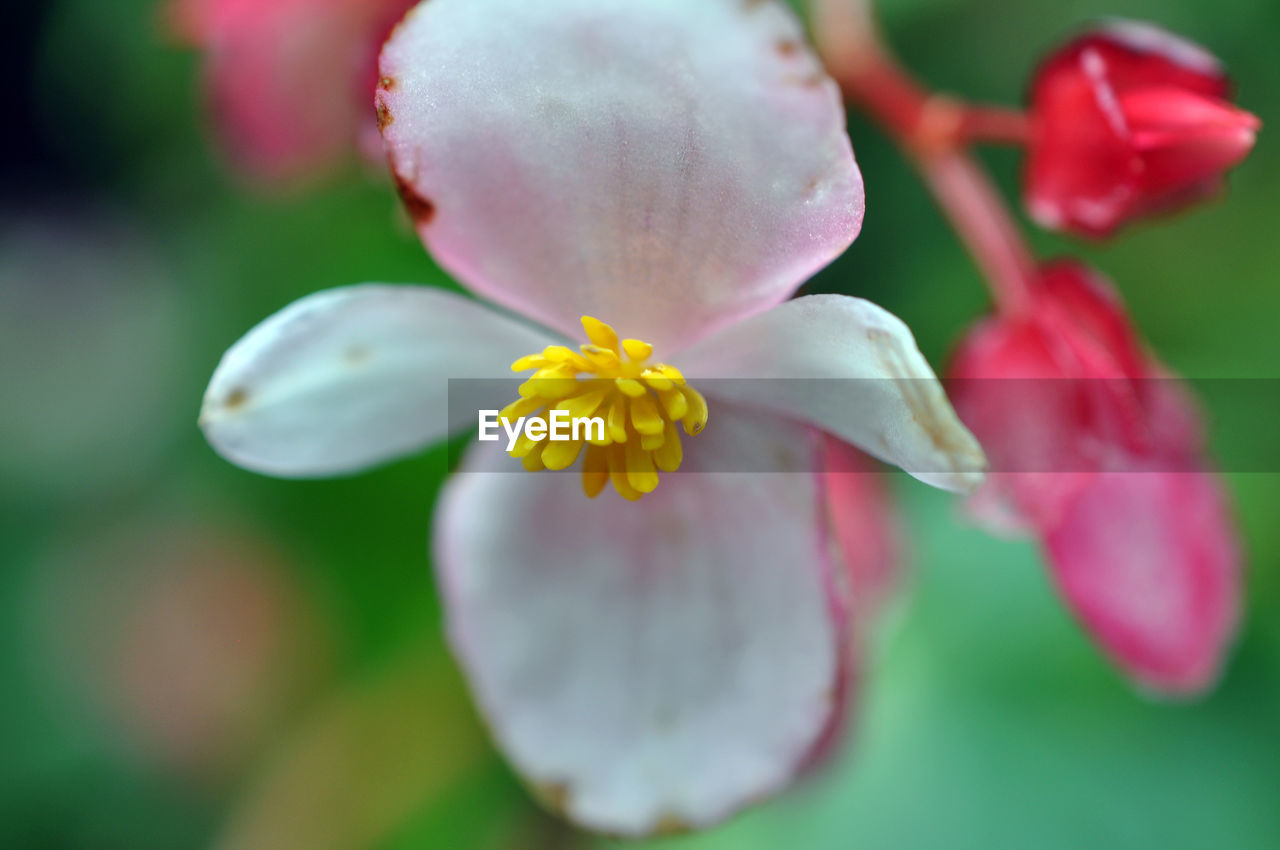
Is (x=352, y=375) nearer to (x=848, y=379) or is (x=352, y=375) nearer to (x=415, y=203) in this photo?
(x=415, y=203)

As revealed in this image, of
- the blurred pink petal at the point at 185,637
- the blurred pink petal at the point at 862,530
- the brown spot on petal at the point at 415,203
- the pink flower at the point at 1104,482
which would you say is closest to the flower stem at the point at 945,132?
the pink flower at the point at 1104,482

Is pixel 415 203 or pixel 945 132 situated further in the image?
pixel 945 132

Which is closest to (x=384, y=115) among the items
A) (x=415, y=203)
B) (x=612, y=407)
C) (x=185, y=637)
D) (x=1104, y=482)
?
Result: (x=415, y=203)

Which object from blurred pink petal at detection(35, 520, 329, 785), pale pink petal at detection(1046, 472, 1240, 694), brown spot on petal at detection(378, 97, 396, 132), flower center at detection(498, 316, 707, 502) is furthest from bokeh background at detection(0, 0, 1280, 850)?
brown spot on petal at detection(378, 97, 396, 132)

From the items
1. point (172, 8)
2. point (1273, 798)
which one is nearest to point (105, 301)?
point (172, 8)

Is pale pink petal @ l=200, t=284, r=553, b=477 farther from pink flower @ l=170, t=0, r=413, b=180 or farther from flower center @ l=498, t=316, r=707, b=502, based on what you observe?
pink flower @ l=170, t=0, r=413, b=180

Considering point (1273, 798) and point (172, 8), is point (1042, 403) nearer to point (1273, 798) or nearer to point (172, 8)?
point (1273, 798)
